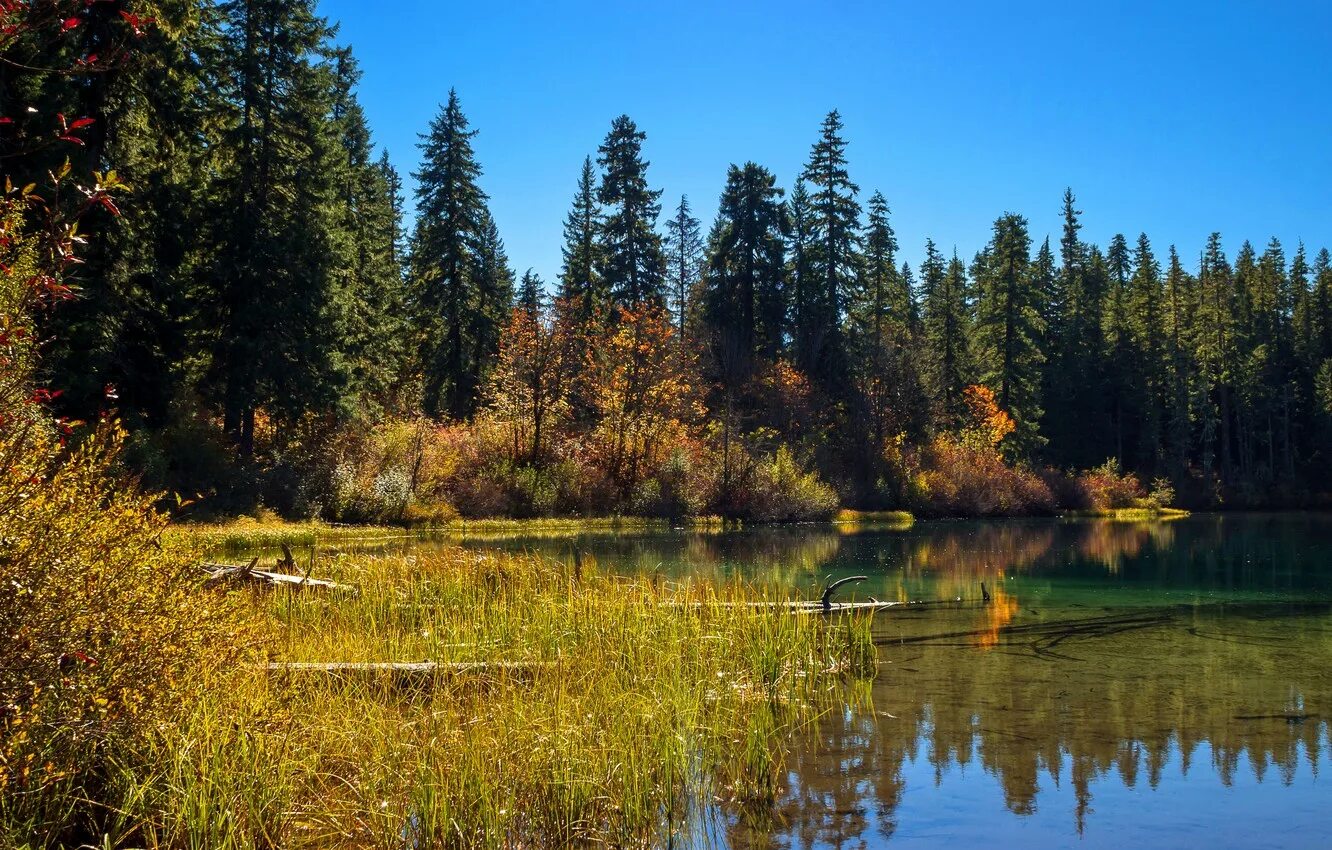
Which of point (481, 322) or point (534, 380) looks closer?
point (534, 380)

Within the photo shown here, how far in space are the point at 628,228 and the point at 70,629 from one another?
5242 cm

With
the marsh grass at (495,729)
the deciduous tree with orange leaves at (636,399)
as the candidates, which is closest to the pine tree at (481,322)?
the deciduous tree with orange leaves at (636,399)

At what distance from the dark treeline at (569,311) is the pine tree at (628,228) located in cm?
17

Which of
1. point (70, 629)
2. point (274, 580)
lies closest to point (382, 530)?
point (274, 580)

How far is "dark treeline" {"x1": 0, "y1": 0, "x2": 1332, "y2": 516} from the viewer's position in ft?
Result: 89.0

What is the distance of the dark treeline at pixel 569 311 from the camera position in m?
27.1

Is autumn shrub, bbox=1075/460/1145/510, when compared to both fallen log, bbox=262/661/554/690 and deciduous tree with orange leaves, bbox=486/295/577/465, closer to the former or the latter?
deciduous tree with orange leaves, bbox=486/295/577/465

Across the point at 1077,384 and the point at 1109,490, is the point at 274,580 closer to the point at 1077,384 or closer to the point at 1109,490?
the point at 1109,490

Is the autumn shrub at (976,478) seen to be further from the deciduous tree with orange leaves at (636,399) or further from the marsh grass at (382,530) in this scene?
the marsh grass at (382,530)

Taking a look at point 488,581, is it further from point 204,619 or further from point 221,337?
point 221,337

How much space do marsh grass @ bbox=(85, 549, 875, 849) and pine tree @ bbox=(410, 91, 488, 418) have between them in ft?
127

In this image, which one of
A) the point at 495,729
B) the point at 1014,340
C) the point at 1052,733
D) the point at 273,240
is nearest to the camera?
the point at 495,729

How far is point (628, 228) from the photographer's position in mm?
55781

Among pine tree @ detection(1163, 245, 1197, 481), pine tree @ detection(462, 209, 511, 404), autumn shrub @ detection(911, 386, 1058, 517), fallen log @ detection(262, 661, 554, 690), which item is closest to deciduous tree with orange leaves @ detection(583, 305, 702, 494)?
pine tree @ detection(462, 209, 511, 404)
